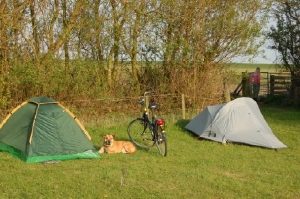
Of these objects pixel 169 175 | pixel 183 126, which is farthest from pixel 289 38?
pixel 169 175

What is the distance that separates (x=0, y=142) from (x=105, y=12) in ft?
19.8

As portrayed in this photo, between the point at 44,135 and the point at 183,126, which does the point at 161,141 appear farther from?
the point at 183,126

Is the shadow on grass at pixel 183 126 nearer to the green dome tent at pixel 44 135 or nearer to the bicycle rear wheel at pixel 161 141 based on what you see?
the bicycle rear wheel at pixel 161 141

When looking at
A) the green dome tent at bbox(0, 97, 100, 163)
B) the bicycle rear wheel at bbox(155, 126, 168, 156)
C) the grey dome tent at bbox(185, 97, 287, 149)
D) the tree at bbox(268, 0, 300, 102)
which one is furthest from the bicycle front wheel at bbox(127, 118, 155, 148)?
the tree at bbox(268, 0, 300, 102)

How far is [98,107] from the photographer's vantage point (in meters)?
13.1

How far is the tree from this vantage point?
18250 mm

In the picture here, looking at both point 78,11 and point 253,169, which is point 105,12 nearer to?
point 78,11

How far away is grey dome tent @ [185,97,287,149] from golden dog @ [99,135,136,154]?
8.12 feet

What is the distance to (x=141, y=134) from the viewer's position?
10570 millimetres

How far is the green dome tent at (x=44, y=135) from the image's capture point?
859cm

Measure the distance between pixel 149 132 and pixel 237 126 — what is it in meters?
2.21

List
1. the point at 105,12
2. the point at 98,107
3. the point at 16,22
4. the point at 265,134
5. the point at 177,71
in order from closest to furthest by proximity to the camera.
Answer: the point at 265,134
the point at 16,22
the point at 98,107
the point at 105,12
the point at 177,71

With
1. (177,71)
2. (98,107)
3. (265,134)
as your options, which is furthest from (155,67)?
(265,134)

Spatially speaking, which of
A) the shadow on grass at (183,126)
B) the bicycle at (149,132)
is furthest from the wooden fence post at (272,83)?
the bicycle at (149,132)
